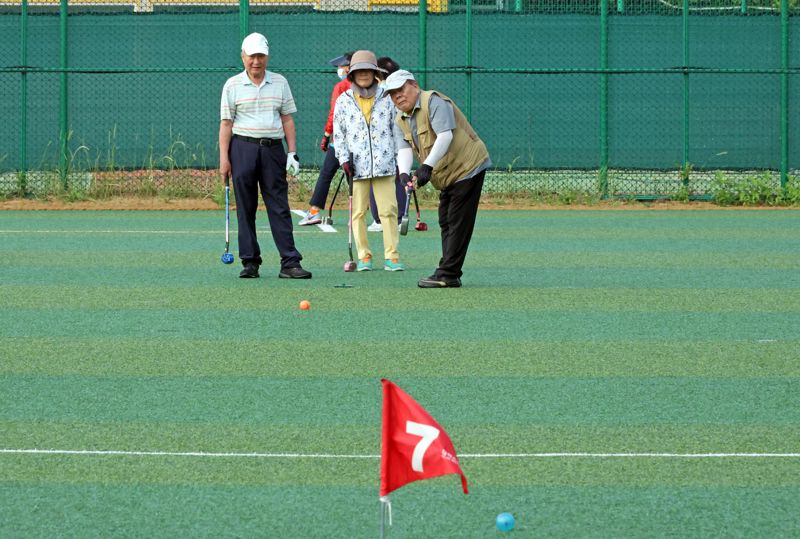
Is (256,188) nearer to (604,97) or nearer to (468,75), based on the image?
(468,75)

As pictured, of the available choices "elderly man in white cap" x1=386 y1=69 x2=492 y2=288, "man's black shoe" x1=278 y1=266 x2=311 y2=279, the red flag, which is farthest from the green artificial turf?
the red flag

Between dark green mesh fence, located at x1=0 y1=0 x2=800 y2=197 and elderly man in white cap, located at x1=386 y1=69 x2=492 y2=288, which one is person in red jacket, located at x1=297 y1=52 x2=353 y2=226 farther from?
dark green mesh fence, located at x1=0 y1=0 x2=800 y2=197

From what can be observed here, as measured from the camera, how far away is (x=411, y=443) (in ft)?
14.9

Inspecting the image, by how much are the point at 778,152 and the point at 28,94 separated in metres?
11.0

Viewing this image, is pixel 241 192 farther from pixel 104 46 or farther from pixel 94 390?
pixel 104 46

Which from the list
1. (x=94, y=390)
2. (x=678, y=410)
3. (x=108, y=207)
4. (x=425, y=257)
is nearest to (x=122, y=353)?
(x=94, y=390)

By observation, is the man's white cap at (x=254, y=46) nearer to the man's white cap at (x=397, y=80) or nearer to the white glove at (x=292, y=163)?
the white glove at (x=292, y=163)

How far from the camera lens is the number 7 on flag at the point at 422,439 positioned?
4.52 metres

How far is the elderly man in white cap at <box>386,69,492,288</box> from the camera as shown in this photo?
38.2 ft

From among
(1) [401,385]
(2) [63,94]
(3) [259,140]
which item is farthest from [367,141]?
(2) [63,94]

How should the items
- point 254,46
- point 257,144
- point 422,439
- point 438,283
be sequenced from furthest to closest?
point 257,144 < point 254,46 < point 438,283 < point 422,439

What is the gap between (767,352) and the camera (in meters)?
9.07

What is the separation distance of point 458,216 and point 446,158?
1.57 feet

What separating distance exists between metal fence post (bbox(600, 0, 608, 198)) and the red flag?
17.2 meters
